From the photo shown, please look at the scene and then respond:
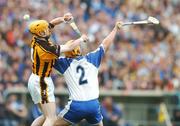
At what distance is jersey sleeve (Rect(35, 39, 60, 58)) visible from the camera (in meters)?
16.0

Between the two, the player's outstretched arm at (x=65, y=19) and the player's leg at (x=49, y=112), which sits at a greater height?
the player's outstretched arm at (x=65, y=19)

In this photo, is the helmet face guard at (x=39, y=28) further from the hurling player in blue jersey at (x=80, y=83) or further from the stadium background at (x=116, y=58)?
the stadium background at (x=116, y=58)

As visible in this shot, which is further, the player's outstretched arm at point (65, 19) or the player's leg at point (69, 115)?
the player's outstretched arm at point (65, 19)

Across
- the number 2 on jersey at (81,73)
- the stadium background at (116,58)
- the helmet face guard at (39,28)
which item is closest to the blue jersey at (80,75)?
A: the number 2 on jersey at (81,73)

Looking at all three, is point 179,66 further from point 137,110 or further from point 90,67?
point 90,67

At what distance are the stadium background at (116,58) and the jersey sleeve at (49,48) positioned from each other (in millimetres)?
5100

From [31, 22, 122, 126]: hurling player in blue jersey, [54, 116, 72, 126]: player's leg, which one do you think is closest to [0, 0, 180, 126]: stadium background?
[54, 116, 72, 126]: player's leg

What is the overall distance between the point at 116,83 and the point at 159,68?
1.63 meters

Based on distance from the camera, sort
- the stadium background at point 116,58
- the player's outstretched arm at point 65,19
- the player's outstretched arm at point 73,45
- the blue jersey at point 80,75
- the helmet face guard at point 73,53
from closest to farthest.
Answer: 1. the player's outstretched arm at point 73,45
2. the blue jersey at point 80,75
3. the helmet face guard at point 73,53
4. the player's outstretched arm at point 65,19
5. the stadium background at point 116,58

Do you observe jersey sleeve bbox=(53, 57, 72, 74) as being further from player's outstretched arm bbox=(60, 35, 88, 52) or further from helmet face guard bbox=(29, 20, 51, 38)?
helmet face guard bbox=(29, 20, 51, 38)

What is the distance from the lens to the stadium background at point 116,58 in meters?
22.3

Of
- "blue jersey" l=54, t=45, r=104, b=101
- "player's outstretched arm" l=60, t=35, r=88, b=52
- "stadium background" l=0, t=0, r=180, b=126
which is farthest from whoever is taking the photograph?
"stadium background" l=0, t=0, r=180, b=126

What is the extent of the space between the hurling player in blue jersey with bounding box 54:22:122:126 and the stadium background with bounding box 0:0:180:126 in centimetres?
496

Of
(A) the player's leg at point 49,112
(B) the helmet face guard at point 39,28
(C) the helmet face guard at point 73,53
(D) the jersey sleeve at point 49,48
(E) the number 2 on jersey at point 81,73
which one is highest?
(B) the helmet face guard at point 39,28
